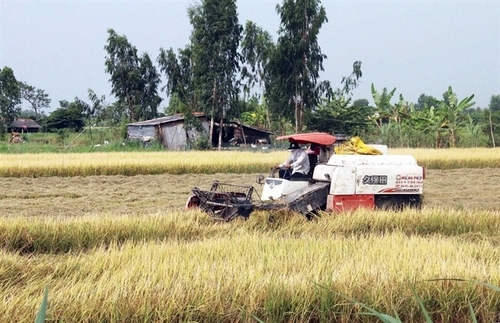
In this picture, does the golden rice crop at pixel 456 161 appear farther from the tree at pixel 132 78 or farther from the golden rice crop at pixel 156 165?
the tree at pixel 132 78

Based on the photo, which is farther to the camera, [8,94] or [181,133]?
[8,94]

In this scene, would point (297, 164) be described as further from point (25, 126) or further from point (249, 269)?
point (25, 126)

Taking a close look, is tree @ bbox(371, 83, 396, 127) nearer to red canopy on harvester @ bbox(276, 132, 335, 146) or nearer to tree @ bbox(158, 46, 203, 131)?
tree @ bbox(158, 46, 203, 131)

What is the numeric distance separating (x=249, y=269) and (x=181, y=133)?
2502cm

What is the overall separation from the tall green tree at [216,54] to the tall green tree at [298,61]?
206 cm

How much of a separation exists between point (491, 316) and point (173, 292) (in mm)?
2139

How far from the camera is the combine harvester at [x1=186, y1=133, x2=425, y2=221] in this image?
7305 millimetres

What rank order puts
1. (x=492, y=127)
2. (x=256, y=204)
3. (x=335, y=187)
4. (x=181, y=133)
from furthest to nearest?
(x=492, y=127) < (x=181, y=133) < (x=335, y=187) < (x=256, y=204)

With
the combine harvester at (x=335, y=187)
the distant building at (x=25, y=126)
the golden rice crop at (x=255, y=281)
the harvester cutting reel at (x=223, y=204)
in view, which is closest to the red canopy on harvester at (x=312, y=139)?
the combine harvester at (x=335, y=187)

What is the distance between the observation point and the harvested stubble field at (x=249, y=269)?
3.42 metres

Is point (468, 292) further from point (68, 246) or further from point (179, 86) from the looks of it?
point (179, 86)

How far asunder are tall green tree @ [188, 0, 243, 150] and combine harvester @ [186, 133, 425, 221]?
61.9 ft

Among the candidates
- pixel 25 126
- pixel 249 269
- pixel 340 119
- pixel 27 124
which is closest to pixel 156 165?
pixel 249 269

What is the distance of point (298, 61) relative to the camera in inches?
1043
